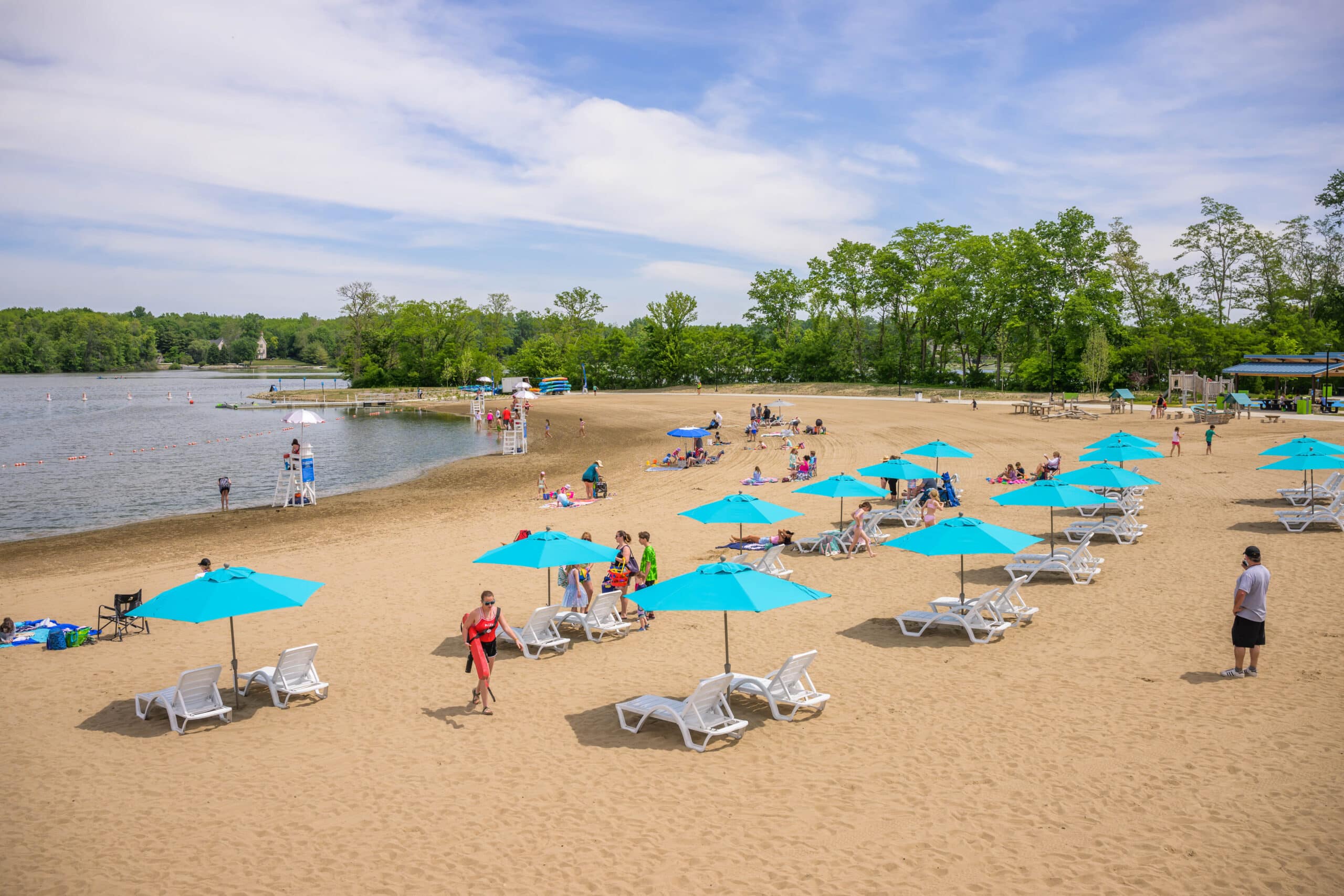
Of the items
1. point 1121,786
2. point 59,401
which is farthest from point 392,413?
point 1121,786

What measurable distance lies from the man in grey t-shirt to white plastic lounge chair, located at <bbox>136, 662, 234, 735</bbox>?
11.1m

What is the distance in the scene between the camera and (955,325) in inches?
2830

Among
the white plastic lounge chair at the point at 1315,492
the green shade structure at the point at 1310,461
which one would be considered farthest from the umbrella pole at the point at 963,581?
the white plastic lounge chair at the point at 1315,492

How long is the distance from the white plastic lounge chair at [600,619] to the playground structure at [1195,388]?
153 feet

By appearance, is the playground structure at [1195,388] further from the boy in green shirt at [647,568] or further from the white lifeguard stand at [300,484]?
the white lifeguard stand at [300,484]

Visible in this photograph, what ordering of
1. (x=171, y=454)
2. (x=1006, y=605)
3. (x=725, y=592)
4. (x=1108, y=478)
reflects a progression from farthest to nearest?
(x=171, y=454), (x=1108, y=478), (x=1006, y=605), (x=725, y=592)

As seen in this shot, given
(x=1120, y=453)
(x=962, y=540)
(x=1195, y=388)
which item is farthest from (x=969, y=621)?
(x=1195, y=388)

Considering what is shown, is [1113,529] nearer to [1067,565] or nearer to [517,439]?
[1067,565]

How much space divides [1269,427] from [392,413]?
2563 inches

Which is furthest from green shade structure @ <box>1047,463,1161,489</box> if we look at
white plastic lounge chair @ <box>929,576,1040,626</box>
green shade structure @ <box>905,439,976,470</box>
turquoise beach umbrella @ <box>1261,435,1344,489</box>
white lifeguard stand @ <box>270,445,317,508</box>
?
white lifeguard stand @ <box>270,445,317,508</box>

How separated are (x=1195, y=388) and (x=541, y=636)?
50957mm

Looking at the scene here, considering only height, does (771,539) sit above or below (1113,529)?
below

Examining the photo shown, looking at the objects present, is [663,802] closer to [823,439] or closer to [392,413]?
[823,439]

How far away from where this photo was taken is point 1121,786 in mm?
6980
